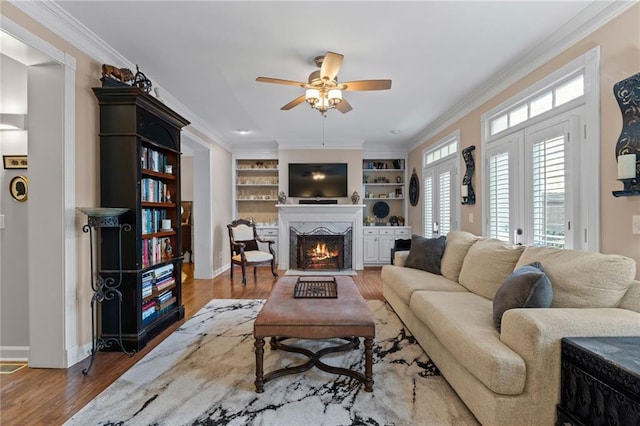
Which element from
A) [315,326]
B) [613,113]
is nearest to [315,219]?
[315,326]

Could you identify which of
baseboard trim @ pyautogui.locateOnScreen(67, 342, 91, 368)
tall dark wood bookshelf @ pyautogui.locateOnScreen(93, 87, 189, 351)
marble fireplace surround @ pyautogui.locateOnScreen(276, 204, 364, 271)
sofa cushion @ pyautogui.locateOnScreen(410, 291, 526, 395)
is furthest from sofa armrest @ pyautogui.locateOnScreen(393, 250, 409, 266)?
baseboard trim @ pyautogui.locateOnScreen(67, 342, 91, 368)

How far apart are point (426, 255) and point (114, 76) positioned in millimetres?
3765

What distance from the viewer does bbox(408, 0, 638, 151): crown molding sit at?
2.19 metres

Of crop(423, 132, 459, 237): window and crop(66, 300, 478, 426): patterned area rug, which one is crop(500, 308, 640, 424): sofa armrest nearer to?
crop(66, 300, 478, 426): patterned area rug

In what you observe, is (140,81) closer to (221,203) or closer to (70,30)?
(70,30)

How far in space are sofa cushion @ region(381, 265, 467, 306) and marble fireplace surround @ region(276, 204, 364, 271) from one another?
8.44 ft

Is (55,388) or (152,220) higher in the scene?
(152,220)

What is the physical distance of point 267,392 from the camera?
2.10m

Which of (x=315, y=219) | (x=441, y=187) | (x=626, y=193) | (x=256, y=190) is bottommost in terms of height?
(x=315, y=219)

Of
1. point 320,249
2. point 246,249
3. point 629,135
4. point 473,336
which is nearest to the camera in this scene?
point 473,336

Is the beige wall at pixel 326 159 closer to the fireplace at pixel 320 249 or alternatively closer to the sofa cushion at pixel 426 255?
the fireplace at pixel 320 249

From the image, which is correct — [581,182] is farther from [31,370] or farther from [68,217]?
[31,370]

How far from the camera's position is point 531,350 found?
1.61 m

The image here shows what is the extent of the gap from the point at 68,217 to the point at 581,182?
409 centimetres
